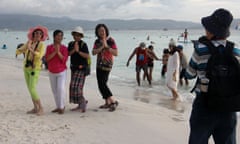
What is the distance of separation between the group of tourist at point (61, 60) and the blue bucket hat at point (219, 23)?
3532mm

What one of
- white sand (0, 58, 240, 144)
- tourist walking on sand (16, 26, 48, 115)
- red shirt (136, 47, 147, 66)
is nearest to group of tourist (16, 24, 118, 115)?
tourist walking on sand (16, 26, 48, 115)

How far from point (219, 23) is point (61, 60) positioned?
3.84 m

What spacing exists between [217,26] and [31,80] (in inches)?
159

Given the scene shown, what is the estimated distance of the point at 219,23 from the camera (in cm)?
305

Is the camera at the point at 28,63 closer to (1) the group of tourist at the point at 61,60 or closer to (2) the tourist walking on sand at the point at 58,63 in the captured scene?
(1) the group of tourist at the point at 61,60

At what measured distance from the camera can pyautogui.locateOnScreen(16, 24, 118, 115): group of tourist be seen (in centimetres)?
618

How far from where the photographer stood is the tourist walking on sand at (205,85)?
305cm

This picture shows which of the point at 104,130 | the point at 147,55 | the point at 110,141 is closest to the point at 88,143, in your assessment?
the point at 110,141

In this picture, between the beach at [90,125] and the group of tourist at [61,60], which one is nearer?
the beach at [90,125]

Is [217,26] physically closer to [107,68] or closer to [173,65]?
[107,68]

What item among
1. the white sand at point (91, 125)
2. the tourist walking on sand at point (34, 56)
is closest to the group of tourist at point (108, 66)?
the tourist walking on sand at point (34, 56)

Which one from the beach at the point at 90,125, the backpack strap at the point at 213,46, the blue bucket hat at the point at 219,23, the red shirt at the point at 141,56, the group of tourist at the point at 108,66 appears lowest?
the beach at the point at 90,125

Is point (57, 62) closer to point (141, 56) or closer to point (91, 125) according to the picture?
point (91, 125)

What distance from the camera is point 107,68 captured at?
6.65 metres
